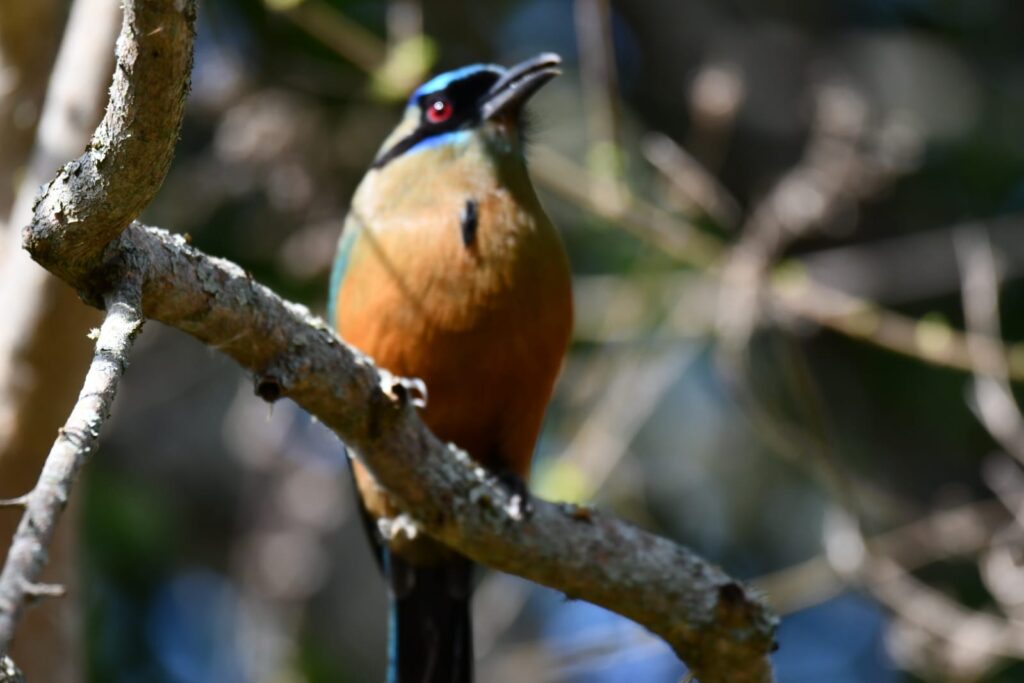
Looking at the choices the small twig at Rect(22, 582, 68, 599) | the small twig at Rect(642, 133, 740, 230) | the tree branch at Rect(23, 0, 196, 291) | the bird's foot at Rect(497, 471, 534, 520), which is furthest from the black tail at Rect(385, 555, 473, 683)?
the small twig at Rect(22, 582, 68, 599)

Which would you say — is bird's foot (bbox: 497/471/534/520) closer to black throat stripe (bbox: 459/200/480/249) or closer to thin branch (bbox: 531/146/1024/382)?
black throat stripe (bbox: 459/200/480/249)

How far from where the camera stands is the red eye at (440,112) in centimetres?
483

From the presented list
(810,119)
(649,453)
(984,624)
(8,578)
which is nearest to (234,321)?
(8,578)

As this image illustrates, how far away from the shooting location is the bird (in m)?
4.12

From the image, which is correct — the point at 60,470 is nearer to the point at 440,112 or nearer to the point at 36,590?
the point at 36,590

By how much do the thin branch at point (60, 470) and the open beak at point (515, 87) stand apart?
8.67 feet

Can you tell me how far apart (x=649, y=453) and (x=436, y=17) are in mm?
2795

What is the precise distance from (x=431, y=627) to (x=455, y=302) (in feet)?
4.25

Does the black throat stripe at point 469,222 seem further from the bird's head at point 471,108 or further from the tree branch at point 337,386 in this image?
the tree branch at point 337,386

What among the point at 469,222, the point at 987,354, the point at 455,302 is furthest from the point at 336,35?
the point at 987,354

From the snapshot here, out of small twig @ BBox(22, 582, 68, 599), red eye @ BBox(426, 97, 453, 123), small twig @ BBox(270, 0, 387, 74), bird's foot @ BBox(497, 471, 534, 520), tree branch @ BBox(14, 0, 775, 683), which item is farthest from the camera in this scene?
small twig @ BBox(270, 0, 387, 74)

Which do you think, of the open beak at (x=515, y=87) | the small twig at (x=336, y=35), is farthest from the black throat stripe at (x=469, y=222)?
the small twig at (x=336, y=35)

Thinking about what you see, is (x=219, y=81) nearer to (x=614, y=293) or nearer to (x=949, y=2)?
(x=614, y=293)

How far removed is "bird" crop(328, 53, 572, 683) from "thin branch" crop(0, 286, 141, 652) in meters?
1.76
